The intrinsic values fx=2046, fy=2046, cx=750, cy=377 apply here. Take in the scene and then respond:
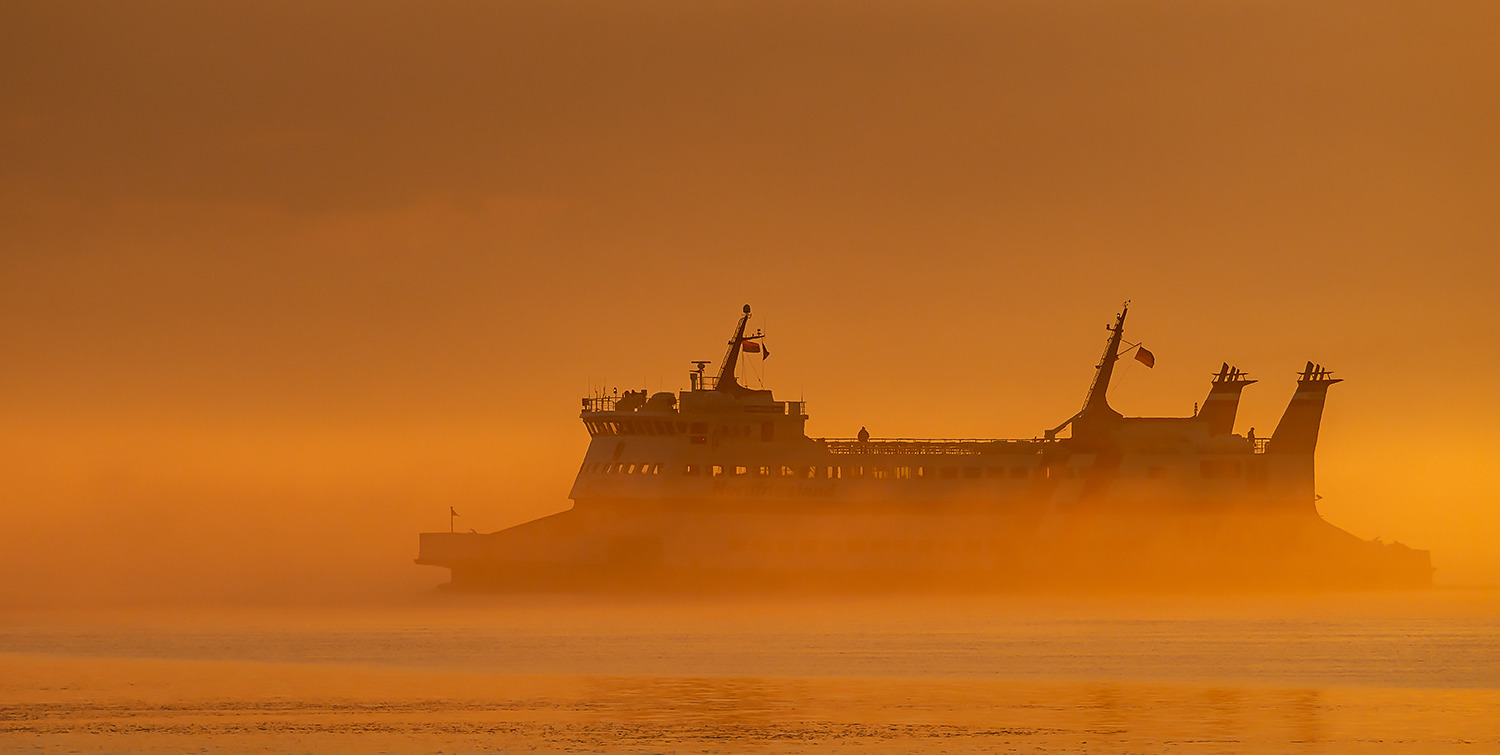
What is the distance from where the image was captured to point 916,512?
2790 inches

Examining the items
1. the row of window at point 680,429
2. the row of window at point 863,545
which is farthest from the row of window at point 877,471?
the row of window at point 863,545

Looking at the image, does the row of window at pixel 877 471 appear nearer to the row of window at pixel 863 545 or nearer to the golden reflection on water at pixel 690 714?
the row of window at pixel 863 545

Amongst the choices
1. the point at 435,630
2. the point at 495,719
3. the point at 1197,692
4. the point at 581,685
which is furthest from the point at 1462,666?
the point at 435,630

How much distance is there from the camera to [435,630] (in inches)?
2298

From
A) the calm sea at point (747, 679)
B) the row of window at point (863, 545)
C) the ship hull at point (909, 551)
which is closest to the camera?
the calm sea at point (747, 679)

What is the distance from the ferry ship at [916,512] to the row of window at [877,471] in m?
0.05

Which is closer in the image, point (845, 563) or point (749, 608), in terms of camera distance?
point (749, 608)

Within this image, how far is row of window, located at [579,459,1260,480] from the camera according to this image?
70.2 metres

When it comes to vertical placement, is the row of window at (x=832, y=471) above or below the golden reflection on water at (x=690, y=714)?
above

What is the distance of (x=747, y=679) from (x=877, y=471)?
2690cm

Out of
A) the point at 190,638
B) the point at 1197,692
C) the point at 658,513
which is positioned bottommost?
the point at 1197,692

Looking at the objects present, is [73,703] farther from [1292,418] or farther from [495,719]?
[1292,418]

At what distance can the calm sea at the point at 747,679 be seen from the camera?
1405 inches

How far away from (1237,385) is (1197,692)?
3424 centimetres
